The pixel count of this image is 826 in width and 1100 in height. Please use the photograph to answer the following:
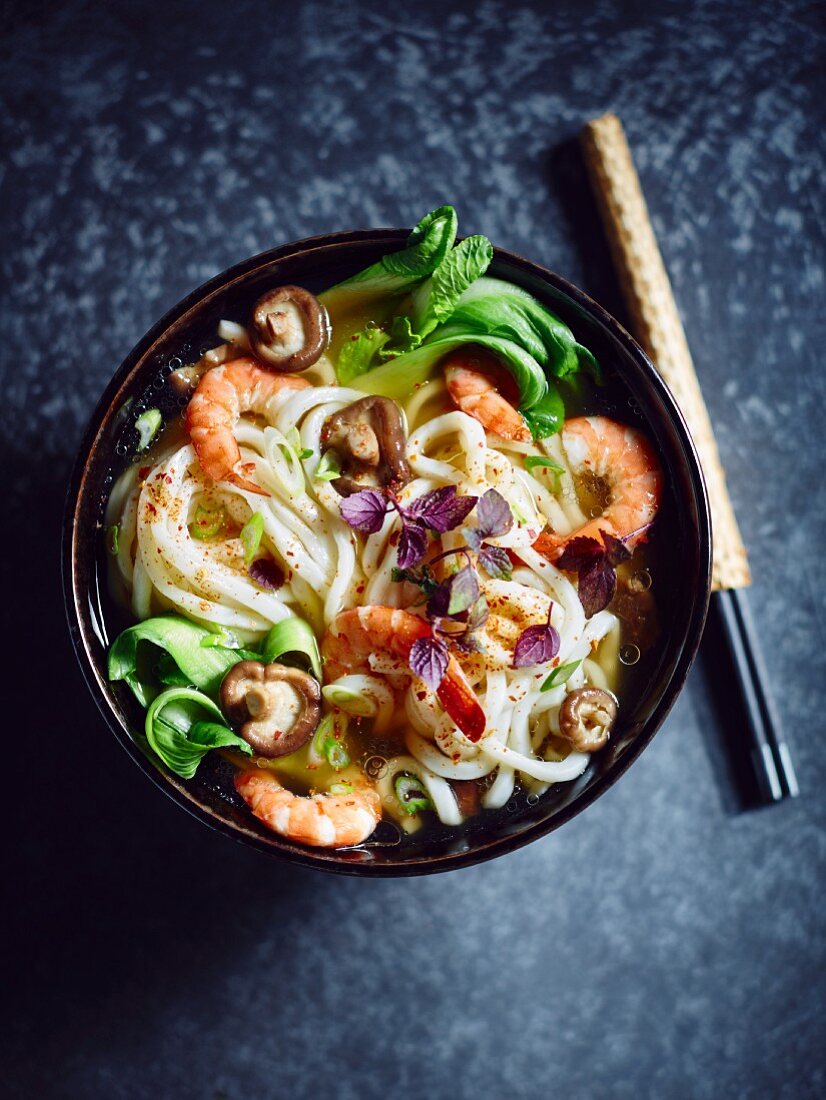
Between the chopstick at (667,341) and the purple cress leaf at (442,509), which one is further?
the chopstick at (667,341)

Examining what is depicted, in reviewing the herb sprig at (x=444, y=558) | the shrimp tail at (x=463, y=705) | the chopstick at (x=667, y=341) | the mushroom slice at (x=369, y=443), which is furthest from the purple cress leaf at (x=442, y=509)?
the chopstick at (x=667, y=341)

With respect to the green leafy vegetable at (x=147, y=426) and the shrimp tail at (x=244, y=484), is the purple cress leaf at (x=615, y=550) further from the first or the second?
the green leafy vegetable at (x=147, y=426)

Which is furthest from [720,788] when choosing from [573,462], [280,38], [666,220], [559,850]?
[280,38]

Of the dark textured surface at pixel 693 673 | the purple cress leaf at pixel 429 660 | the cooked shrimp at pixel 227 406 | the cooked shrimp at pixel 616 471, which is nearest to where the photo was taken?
the purple cress leaf at pixel 429 660

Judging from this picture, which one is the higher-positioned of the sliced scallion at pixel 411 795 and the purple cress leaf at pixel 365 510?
the purple cress leaf at pixel 365 510

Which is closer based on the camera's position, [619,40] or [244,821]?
[244,821]

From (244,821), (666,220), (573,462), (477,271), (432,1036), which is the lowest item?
(432,1036)

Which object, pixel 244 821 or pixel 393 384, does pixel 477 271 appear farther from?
pixel 244 821

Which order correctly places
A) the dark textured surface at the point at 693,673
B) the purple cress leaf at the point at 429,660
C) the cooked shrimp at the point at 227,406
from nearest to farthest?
the purple cress leaf at the point at 429,660
the cooked shrimp at the point at 227,406
the dark textured surface at the point at 693,673
